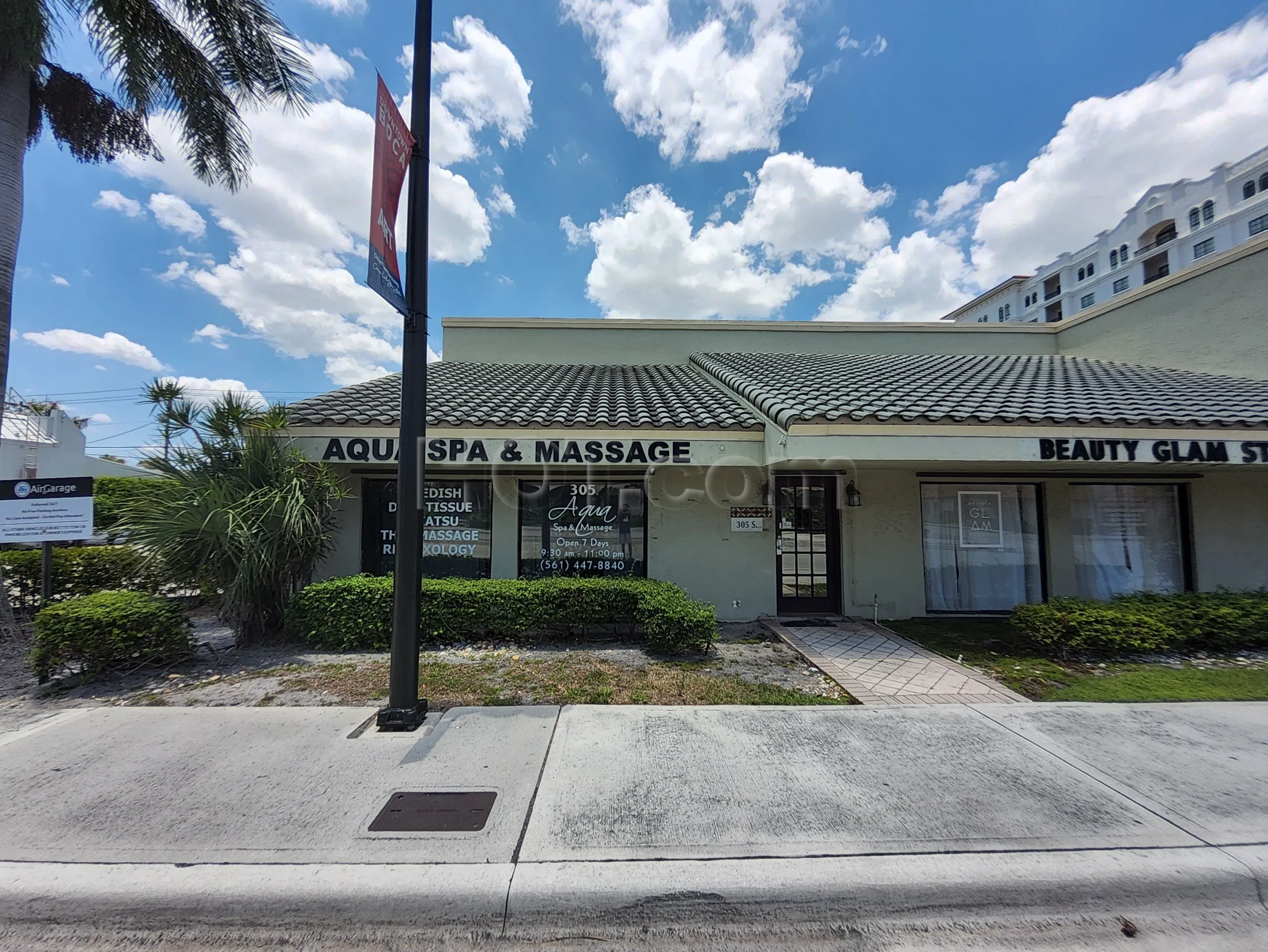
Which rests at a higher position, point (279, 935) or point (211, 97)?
point (211, 97)

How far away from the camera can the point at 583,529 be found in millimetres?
8148

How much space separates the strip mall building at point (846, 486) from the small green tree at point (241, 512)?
557mm

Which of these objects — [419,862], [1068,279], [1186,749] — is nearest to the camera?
[419,862]

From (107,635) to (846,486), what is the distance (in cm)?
939

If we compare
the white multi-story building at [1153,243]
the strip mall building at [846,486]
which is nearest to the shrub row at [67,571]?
the strip mall building at [846,486]

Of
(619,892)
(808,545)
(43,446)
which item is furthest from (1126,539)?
(43,446)

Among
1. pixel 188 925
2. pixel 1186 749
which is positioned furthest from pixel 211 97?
pixel 1186 749

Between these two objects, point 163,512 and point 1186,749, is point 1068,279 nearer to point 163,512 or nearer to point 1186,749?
point 1186,749

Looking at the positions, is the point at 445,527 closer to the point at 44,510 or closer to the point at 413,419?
the point at 413,419

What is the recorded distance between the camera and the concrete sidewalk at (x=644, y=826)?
8.28 feet

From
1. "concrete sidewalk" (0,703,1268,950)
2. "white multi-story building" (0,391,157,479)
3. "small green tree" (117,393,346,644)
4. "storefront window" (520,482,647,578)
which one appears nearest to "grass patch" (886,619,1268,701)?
"concrete sidewalk" (0,703,1268,950)

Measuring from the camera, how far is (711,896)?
8.39 ft

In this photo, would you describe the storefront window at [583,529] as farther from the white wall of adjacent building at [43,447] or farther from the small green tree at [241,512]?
the white wall of adjacent building at [43,447]

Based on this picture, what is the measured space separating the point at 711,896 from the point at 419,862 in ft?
4.97
